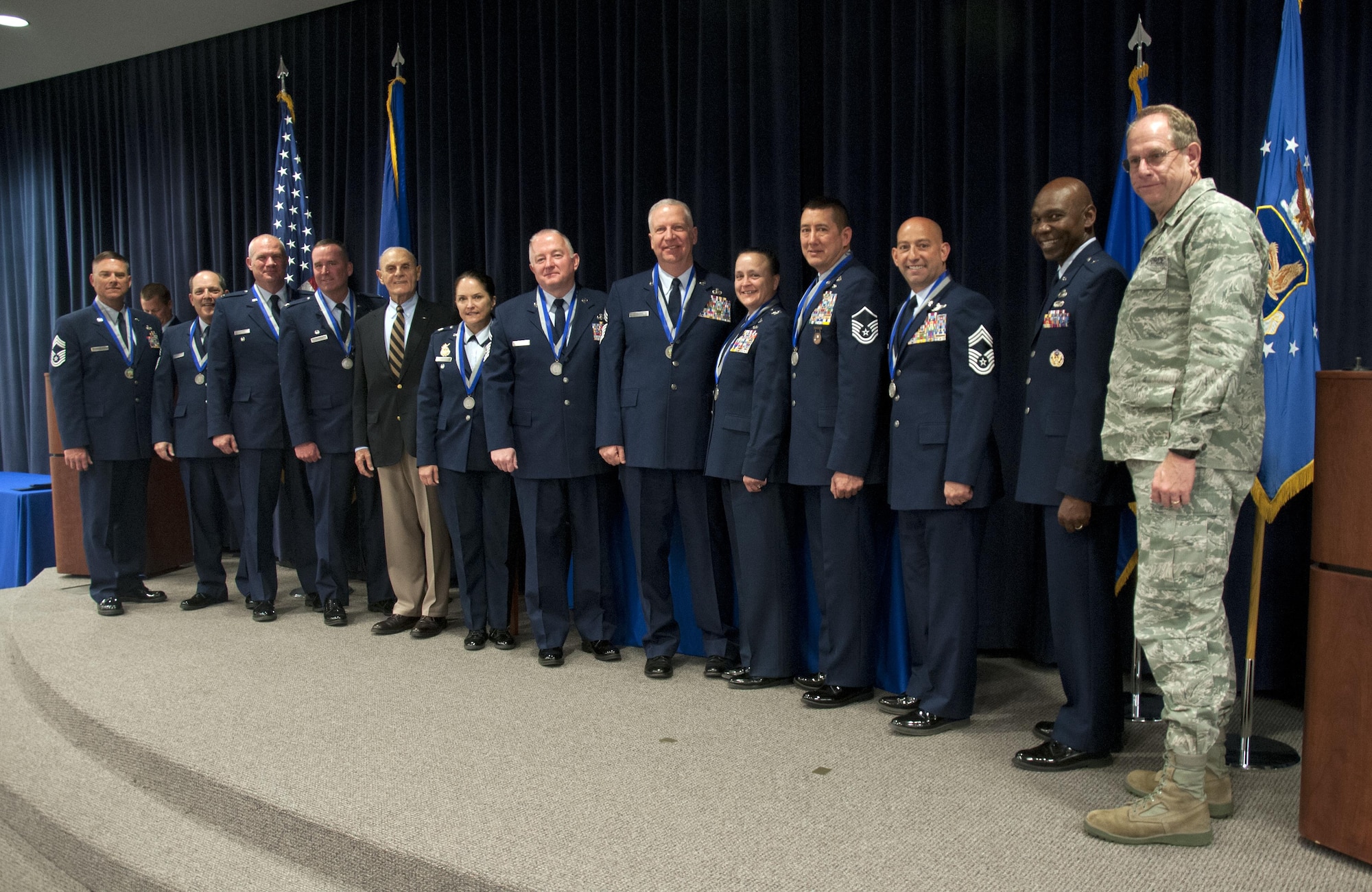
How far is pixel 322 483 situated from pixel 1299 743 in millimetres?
3796

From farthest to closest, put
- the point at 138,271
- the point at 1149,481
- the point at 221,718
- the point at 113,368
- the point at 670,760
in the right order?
the point at 138,271 → the point at 113,368 → the point at 221,718 → the point at 670,760 → the point at 1149,481

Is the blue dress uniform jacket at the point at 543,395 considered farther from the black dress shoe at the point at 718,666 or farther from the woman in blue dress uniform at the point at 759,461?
the black dress shoe at the point at 718,666

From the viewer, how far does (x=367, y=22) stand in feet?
18.7

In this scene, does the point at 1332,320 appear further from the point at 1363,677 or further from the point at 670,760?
the point at 670,760

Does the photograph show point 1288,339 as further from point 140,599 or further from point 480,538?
point 140,599

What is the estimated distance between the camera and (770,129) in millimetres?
4184

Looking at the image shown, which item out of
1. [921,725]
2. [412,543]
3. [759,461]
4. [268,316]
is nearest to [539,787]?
[921,725]

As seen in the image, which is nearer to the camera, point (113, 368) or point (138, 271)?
point (113, 368)

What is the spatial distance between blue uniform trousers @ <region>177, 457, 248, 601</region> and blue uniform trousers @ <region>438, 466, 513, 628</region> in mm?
1359

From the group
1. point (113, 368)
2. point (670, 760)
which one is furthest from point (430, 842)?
point (113, 368)

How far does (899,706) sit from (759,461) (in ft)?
2.91

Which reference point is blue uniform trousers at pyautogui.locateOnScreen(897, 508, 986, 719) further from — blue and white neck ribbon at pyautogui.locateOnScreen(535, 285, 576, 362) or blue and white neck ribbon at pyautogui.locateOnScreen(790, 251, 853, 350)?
blue and white neck ribbon at pyautogui.locateOnScreen(535, 285, 576, 362)

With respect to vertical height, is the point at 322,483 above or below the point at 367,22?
below

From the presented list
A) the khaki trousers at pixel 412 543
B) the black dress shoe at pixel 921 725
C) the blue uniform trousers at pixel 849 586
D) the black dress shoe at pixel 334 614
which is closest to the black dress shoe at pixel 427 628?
the khaki trousers at pixel 412 543
